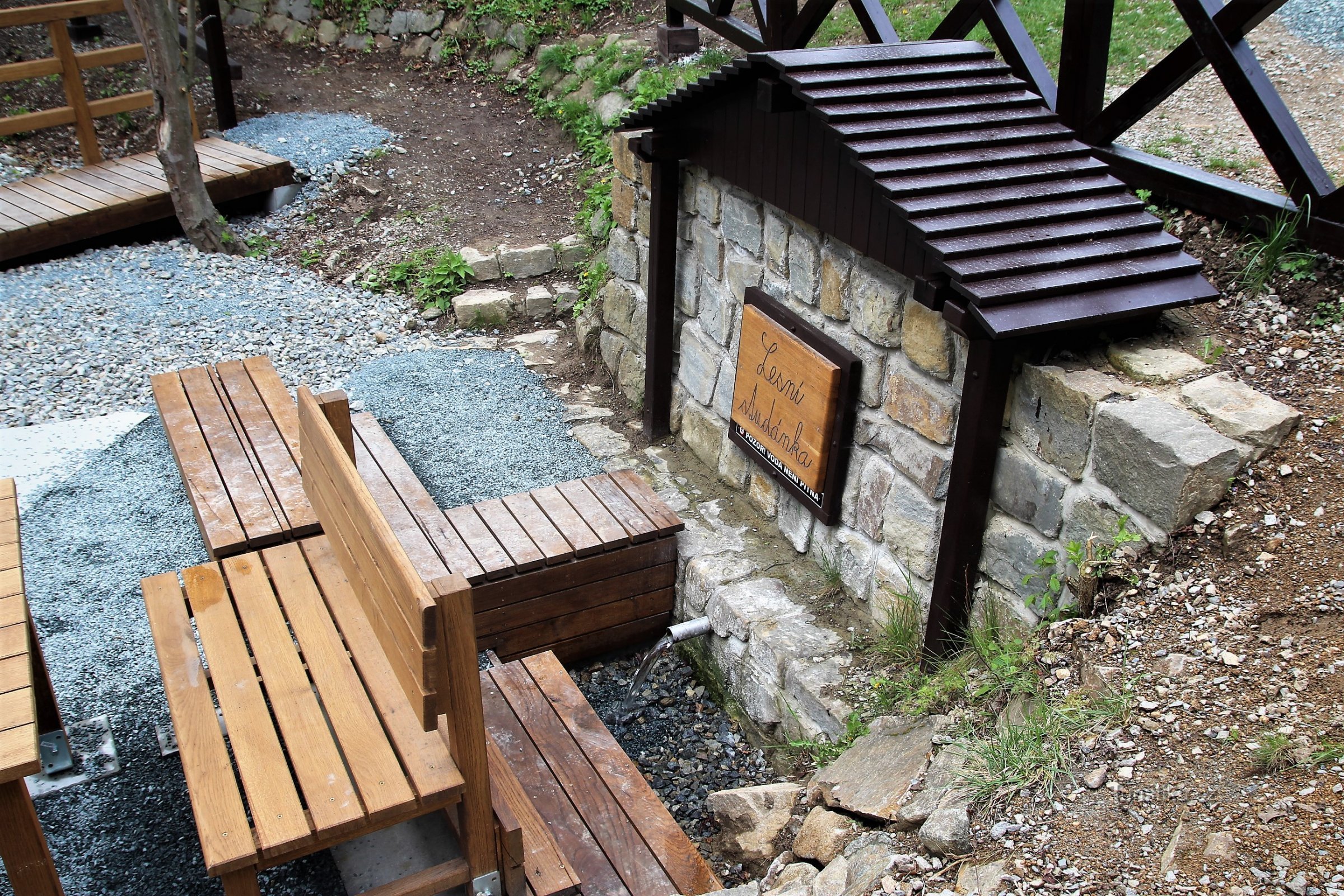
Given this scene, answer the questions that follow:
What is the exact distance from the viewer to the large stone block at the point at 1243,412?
2.83m

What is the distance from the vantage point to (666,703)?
427cm

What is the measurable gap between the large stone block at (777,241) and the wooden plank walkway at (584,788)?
5.65 feet

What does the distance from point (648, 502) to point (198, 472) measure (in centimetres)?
184

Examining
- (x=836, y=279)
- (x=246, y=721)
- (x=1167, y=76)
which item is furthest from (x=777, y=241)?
(x=246, y=721)

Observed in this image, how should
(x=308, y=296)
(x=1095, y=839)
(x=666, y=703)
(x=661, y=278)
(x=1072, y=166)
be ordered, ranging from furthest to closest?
1. (x=308, y=296)
2. (x=661, y=278)
3. (x=666, y=703)
4. (x=1072, y=166)
5. (x=1095, y=839)

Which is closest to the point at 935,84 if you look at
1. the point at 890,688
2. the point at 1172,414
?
the point at 1172,414

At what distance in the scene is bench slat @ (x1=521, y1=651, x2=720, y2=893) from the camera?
3.04 m

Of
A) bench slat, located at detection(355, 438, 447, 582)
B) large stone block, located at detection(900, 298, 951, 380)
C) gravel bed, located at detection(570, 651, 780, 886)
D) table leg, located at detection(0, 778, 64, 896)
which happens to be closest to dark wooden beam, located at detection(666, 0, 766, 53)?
large stone block, located at detection(900, 298, 951, 380)

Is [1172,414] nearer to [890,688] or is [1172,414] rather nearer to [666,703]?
[890,688]

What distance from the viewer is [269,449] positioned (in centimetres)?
438

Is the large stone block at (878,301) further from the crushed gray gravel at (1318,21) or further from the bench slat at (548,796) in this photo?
the crushed gray gravel at (1318,21)

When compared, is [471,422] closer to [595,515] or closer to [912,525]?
[595,515]

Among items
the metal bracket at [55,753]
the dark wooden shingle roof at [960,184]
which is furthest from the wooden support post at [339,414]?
the dark wooden shingle roof at [960,184]

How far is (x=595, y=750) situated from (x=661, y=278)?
2.27 metres
